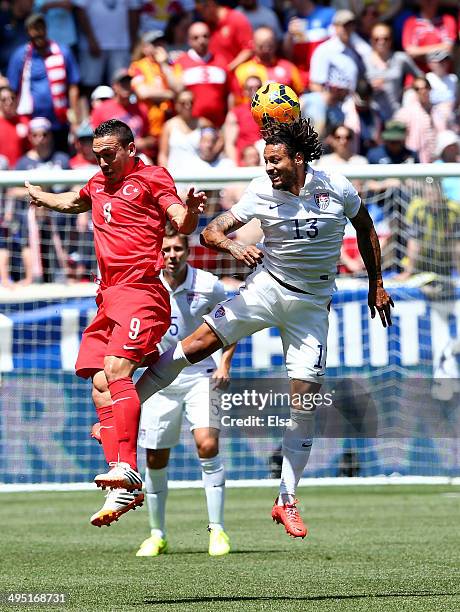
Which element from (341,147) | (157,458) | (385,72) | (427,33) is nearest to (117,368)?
(157,458)

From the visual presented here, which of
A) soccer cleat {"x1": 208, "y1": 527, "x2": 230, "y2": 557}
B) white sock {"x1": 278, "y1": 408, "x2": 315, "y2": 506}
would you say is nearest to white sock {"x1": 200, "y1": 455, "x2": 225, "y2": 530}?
soccer cleat {"x1": 208, "y1": 527, "x2": 230, "y2": 557}

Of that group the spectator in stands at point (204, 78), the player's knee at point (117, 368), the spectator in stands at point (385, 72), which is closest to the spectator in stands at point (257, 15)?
the spectator in stands at point (204, 78)

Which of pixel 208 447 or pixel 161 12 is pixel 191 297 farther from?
pixel 161 12

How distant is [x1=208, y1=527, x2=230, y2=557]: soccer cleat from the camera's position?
10.4m

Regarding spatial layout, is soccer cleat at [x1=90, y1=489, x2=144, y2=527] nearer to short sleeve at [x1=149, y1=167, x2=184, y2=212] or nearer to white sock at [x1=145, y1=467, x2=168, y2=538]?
short sleeve at [x1=149, y1=167, x2=184, y2=212]

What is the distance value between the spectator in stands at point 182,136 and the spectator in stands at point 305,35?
2337 millimetres

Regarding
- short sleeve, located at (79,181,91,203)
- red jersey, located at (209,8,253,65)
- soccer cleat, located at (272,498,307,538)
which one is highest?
red jersey, located at (209,8,253,65)

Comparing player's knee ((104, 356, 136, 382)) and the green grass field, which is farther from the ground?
player's knee ((104, 356, 136, 382))

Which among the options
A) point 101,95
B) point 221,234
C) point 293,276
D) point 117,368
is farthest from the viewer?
point 101,95

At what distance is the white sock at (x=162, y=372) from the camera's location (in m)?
8.92

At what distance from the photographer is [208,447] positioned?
35.9 feet

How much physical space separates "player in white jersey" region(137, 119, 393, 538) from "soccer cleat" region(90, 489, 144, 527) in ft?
3.54

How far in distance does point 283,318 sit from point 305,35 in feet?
35.7

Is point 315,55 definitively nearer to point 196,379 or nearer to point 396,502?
point 396,502
